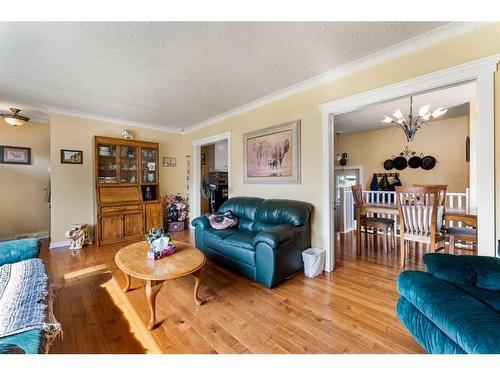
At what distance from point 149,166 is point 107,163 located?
75 centimetres

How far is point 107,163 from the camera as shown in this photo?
4.17m

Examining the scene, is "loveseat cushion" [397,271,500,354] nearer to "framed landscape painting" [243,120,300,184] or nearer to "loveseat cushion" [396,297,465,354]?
"loveseat cushion" [396,297,465,354]

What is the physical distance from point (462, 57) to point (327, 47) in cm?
109

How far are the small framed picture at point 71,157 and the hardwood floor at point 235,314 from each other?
2027 millimetres

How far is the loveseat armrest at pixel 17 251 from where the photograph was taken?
182cm

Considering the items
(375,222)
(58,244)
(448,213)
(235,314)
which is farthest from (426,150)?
(58,244)

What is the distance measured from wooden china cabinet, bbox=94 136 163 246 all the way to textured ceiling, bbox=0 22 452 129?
1.08m

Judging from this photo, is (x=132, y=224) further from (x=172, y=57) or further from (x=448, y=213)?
(x=448, y=213)

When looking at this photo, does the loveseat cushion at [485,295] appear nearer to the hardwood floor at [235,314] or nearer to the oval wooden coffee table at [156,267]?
the hardwood floor at [235,314]

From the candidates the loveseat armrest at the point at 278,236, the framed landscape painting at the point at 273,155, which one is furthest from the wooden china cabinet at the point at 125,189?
the loveseat armrest at the point at 278,236

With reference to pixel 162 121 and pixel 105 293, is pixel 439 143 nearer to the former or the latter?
pixel 162 121

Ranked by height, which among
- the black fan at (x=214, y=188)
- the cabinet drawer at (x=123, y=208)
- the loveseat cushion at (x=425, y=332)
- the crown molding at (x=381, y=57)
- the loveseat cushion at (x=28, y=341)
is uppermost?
the crown molding at (x=381, y=57)

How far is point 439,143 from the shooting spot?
184 inches
